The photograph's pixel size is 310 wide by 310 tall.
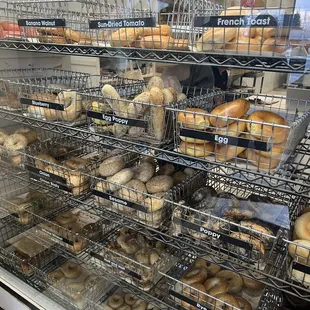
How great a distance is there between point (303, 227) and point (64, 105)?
102 centimetres

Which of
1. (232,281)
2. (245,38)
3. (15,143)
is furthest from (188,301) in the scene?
(15,143)

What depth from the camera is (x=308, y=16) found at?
806 millimetres

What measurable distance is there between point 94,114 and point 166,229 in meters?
0.52

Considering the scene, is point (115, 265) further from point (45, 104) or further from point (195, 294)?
point (45, 104)

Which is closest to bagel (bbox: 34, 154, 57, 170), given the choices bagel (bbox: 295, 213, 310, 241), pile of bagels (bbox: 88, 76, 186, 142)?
pile of bagels (bbox: 88, 76, 186, 142)

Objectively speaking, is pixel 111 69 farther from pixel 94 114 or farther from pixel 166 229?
pixel 166 229

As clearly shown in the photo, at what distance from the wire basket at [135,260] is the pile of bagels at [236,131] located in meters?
0.60

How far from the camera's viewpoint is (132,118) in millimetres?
1113

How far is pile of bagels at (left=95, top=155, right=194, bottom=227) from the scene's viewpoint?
3.86 ft

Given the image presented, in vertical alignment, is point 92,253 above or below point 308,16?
below

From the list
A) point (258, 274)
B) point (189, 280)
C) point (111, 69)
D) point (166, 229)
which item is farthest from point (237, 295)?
point (111, 69)

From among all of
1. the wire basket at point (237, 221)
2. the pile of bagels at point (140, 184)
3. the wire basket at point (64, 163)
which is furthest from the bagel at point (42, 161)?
the wire basket at point (237, 221)

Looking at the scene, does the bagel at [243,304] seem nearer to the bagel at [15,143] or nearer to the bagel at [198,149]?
the bagel at [198,149]

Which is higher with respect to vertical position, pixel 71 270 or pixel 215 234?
pixel 215 234
